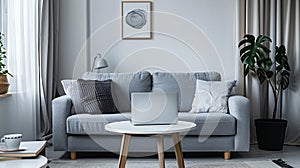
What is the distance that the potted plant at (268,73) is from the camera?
5020mm

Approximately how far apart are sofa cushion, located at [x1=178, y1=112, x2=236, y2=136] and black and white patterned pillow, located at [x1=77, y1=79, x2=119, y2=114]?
2.75ft

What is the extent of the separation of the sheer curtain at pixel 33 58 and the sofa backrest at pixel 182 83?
4.28ft

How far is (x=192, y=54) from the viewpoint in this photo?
5.64 m

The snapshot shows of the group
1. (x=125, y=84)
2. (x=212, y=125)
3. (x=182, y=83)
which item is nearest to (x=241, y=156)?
(x=212, y=125)

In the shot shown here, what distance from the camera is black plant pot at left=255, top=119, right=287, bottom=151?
16.4 feet

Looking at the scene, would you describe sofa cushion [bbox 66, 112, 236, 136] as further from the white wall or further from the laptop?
the white wall

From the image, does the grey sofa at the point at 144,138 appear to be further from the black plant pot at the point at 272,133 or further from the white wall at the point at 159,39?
the white wall at the point at 159,39

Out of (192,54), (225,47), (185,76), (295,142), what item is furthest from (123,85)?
(295,142)

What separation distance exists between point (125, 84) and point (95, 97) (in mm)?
500

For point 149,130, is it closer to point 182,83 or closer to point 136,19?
point 182,83

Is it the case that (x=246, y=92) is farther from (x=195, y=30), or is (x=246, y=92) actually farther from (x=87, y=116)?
(x=87, y=116)

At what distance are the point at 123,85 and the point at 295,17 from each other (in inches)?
91.4

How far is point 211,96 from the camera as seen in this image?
478cm

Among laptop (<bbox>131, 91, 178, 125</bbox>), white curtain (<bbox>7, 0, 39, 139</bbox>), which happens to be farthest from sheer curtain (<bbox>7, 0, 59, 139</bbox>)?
laptop (<bbox>131, 91, 178, 125</bbox>)
